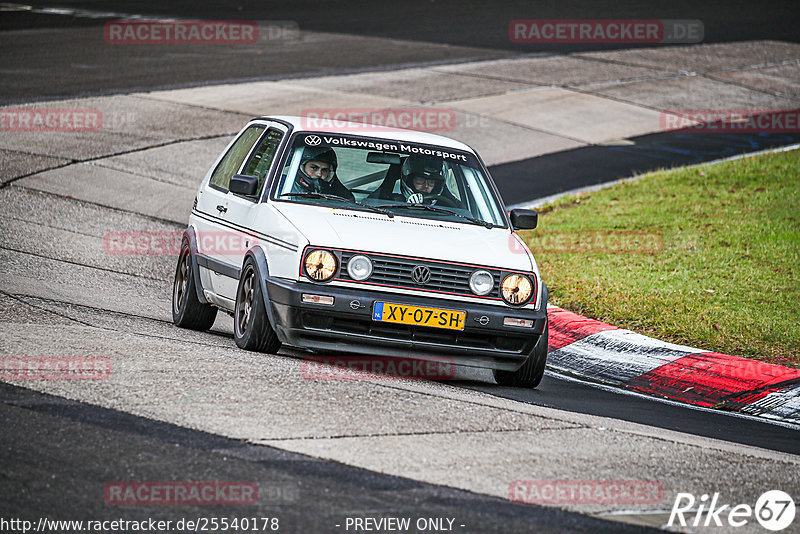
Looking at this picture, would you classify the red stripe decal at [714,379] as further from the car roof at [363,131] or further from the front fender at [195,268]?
the front fender at [195,268]

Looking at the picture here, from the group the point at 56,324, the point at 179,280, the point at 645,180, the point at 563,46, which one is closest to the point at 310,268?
Answer: the point at 56,324

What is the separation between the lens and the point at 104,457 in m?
5.32

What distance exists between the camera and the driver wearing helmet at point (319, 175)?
8.63m

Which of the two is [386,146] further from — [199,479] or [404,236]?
[199,479]

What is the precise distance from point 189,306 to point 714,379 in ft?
12.8

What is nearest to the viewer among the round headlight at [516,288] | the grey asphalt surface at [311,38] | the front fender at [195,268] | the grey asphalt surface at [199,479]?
the grey asphalt surface at [199,479]

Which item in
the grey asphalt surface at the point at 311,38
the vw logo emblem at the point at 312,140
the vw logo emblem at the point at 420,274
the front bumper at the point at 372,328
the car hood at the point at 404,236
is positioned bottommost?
the front bumper at the point at 372,328

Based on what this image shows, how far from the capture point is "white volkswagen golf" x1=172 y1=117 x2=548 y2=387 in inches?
301

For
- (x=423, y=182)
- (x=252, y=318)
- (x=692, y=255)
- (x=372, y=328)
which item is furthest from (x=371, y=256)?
(x=692, y=255)

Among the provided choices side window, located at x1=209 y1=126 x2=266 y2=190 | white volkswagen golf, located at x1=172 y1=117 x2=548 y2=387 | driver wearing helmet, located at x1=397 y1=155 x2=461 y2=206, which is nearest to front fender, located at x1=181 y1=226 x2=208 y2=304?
white volkswagen golf, located at x1=172 y1=117 x2=548 y2=387

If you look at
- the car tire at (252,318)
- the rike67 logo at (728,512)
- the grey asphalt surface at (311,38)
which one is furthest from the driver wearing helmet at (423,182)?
the grey asphalt surface at (311,38)

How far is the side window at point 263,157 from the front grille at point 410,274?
4.88 ft

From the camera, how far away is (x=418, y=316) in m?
7.63

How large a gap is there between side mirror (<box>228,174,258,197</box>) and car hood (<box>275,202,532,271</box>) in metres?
0.30
